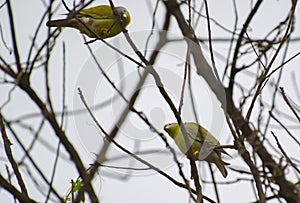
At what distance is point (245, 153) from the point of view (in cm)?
145

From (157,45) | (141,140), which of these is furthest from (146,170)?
(157,45)

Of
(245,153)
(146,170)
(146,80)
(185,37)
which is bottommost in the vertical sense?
(245,153)

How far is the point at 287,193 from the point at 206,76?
55cm

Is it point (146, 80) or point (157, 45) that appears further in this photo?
point (157, 45)

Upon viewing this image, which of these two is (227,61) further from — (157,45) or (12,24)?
(12,24)

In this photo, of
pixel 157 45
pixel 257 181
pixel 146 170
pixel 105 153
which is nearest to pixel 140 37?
pixel 157 45

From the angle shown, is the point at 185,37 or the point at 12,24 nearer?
the point at 12,24

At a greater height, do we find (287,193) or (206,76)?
(206,76)

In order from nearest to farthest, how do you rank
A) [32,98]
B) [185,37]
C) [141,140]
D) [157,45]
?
[32,98] → [141,140] → [185,37] → [157,45]

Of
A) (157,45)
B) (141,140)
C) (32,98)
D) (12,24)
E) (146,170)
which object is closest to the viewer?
(32,98)

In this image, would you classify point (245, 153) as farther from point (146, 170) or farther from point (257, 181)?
point (146, 170)

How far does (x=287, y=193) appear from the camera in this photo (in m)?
1.93

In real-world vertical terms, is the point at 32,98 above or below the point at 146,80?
below

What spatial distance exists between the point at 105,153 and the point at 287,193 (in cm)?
82
